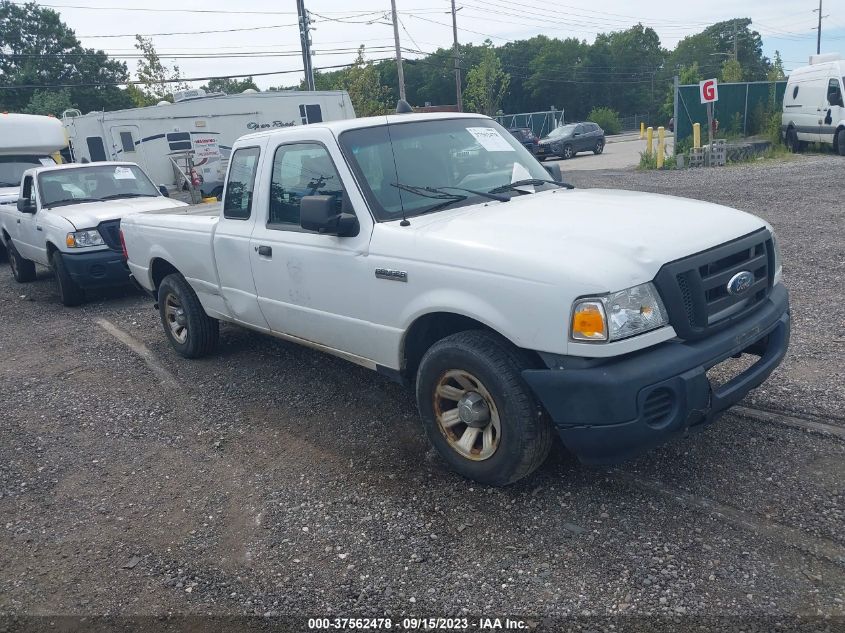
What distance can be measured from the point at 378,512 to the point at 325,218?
158cm

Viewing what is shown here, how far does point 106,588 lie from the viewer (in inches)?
128

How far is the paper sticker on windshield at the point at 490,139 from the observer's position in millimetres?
4688

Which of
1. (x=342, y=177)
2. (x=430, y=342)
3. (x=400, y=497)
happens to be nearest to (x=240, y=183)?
(x=342, y=177)

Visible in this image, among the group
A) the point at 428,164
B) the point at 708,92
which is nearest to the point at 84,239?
the point at 428,164

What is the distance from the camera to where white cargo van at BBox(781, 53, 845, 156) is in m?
18.5

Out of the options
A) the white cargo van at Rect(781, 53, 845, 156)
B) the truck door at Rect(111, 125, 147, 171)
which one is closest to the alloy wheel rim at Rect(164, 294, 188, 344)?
the truck door at Rect(111, 125, 147, 171)

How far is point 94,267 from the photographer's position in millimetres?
8633

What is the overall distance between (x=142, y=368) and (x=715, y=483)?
190 inches

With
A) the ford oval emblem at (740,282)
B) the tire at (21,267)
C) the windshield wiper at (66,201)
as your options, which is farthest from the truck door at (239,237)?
the tire at (21,267)

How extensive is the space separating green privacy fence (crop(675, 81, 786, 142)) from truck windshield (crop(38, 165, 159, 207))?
1693cm

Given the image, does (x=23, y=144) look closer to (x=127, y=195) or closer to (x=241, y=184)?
(x=127, y=195)

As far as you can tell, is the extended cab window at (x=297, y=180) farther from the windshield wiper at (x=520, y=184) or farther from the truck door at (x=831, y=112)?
the truck door at (x=831, y=112)

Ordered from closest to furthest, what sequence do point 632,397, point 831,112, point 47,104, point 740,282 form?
point 632,397
point 740,282
point 831,112
point 47,104

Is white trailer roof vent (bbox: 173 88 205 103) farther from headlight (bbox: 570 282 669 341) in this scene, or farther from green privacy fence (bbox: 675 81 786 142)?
Result: headlight (bbox: 570 282 669 341)
